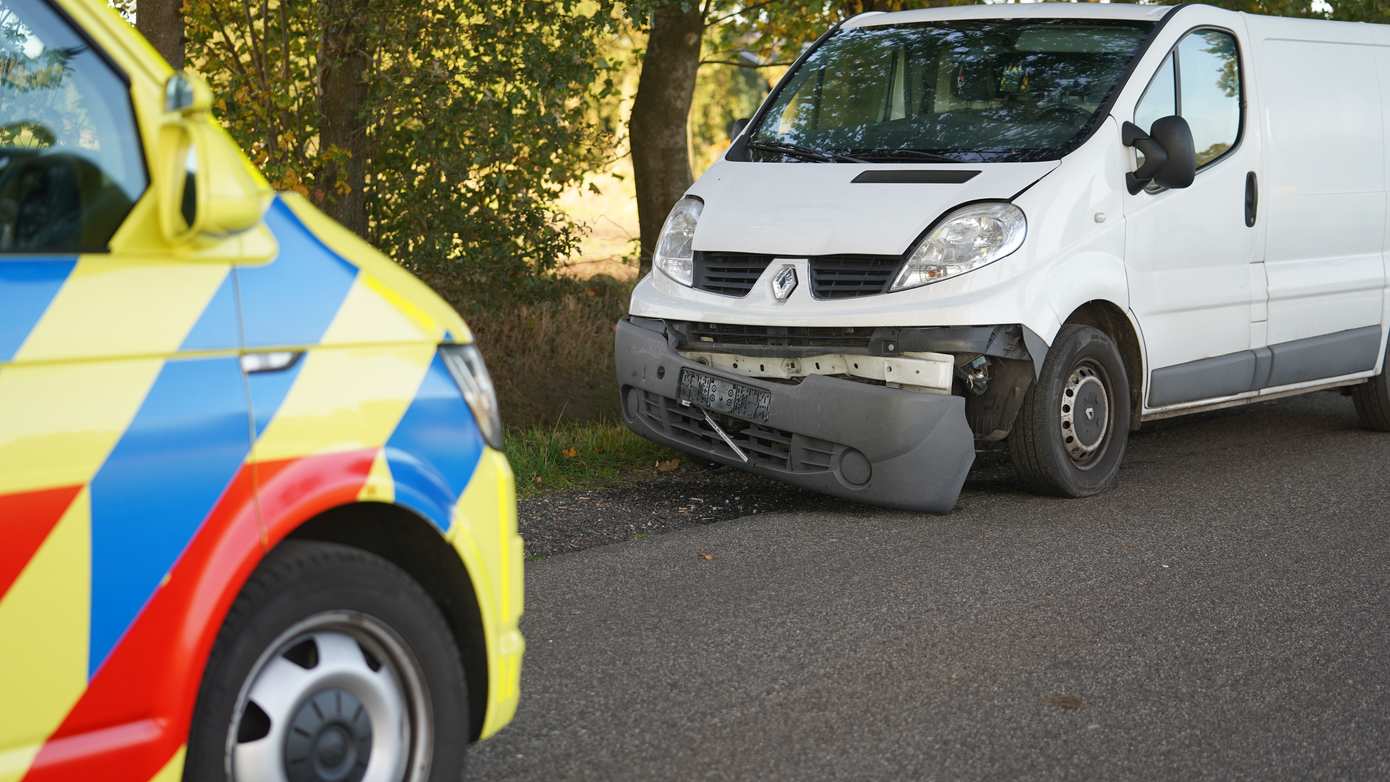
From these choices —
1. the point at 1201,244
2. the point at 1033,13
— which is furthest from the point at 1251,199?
the point at 1033,13

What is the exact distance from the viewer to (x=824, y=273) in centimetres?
692

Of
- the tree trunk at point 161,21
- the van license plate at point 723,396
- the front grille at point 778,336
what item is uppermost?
the tree trunk at point 161,21

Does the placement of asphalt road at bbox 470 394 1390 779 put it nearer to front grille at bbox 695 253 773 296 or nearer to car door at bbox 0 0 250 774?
front grille at bbox 695 253 773 296

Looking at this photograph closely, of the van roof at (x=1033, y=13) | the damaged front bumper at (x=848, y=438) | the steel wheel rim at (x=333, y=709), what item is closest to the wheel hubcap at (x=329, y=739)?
the steel wheel rim at (x=333, y=709)

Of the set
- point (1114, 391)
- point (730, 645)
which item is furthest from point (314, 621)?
point (1114, 391)

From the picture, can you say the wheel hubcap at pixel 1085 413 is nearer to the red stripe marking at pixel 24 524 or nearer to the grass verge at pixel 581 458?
the grass verge at pixel 581 458

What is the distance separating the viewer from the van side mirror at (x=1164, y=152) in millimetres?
7230

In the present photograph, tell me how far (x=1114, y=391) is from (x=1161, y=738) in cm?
332

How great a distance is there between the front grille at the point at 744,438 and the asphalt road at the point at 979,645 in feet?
0.90

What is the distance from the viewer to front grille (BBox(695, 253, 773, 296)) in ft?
23.3

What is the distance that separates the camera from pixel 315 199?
1122 cm

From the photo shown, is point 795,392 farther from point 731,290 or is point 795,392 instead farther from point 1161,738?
point 1161,738

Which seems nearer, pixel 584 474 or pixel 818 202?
pixel 818 202

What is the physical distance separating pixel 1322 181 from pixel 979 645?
447 cm
